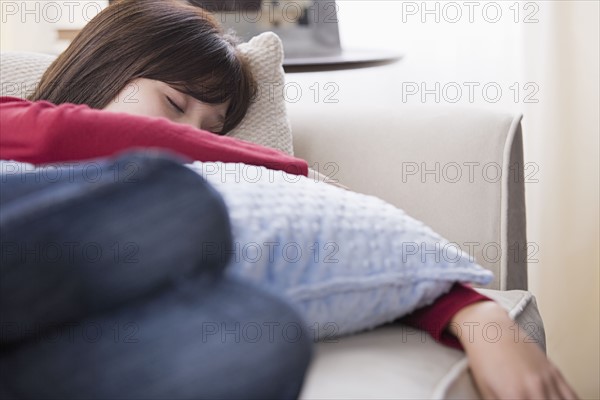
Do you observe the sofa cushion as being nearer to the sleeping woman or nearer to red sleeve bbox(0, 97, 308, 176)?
the sleeping woman

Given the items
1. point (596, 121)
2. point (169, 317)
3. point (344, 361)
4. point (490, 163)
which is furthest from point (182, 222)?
point (596, 121)

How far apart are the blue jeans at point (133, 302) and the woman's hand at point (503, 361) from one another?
0.21 meters

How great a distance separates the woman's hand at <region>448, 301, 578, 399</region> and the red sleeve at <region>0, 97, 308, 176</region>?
286mm

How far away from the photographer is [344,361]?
2.05ft

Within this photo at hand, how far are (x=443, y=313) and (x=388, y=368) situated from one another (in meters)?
0.09

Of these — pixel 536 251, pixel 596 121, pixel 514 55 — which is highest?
pixel 514 55

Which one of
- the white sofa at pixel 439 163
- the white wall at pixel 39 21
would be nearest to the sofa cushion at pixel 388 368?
the white sofa at pixel 439 163

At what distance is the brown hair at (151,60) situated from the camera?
3.71ft

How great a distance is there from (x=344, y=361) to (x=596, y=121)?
1181 mm

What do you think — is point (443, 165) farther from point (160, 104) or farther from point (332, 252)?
point (332, 252)

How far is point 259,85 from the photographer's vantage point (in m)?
1.22

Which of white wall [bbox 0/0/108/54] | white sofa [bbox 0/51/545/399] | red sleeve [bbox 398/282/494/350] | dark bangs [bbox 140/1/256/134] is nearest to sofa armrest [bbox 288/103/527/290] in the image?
white sofa [bbox 0/51/545/399]

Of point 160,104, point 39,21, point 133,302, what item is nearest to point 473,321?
point 133,302

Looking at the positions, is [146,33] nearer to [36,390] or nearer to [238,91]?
[238,91]
